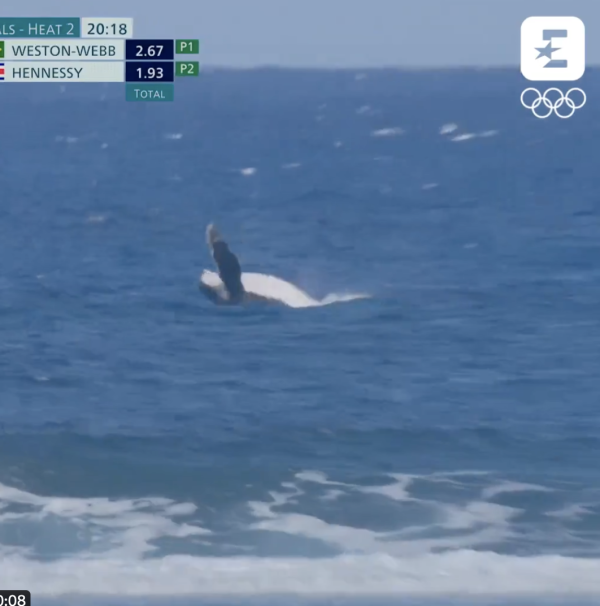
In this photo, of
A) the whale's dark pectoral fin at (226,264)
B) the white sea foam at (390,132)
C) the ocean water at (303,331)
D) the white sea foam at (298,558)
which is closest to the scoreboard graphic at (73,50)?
the ocean water at (303,331)

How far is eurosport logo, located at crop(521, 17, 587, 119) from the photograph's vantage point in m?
11.6

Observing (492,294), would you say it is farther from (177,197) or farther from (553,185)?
(177,197)

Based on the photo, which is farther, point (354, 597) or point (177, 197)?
point (177, 197)

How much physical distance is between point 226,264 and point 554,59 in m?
4.21

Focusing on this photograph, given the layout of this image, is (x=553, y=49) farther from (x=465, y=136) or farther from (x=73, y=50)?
(x=73, y=50)

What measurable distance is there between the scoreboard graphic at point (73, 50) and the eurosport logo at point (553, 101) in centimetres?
388

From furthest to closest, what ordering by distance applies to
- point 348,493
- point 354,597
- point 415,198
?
point 415,198 → point 348,493 → point 354,597

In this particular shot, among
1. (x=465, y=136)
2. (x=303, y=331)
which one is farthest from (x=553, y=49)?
(x=303, y=331)

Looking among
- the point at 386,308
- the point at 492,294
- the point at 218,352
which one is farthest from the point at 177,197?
the point at 492,294

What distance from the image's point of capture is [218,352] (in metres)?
12.3

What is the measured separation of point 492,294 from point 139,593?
506cm

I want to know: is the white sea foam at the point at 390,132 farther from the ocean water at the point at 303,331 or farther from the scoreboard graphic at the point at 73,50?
the scoreboard graphic at the point at 73,50

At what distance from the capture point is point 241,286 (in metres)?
12.3

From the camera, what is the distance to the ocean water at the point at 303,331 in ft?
37.9
